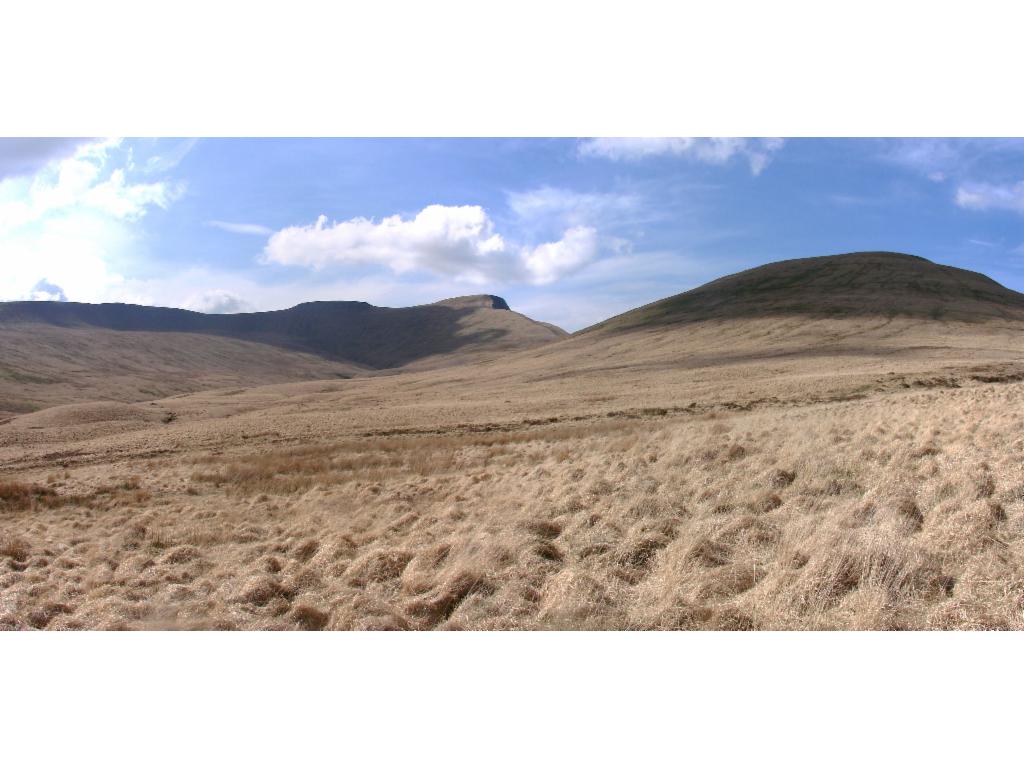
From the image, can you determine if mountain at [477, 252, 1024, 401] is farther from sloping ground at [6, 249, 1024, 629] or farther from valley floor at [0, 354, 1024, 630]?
valley floor at [0, 354, 1024, 630]

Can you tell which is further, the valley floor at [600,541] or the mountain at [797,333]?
the mountain at [797,333]

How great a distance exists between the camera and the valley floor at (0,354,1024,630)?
216 inches

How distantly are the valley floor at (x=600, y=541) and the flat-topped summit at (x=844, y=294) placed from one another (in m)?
79.8

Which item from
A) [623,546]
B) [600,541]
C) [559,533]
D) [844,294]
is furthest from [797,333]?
[623,546]

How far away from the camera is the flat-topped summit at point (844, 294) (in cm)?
8394

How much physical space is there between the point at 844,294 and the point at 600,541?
103 m

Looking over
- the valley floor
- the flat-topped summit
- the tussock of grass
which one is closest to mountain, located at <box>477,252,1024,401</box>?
the flat-topped summit

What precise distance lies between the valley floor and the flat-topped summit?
262 feet

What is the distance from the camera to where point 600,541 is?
7.83 meters

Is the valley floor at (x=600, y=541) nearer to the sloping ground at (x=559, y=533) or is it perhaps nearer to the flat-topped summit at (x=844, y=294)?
the sloping ground at (x=559, y=533)

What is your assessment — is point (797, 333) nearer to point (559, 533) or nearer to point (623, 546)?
point (559, 533)

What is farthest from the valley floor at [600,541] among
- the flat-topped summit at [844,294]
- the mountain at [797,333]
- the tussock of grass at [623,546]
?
the flat-topped summit at [844,294]

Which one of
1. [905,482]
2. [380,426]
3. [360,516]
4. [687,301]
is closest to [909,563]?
[905,482]

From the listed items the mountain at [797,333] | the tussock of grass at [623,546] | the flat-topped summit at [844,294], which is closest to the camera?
the tussock of grass at [623,546]
